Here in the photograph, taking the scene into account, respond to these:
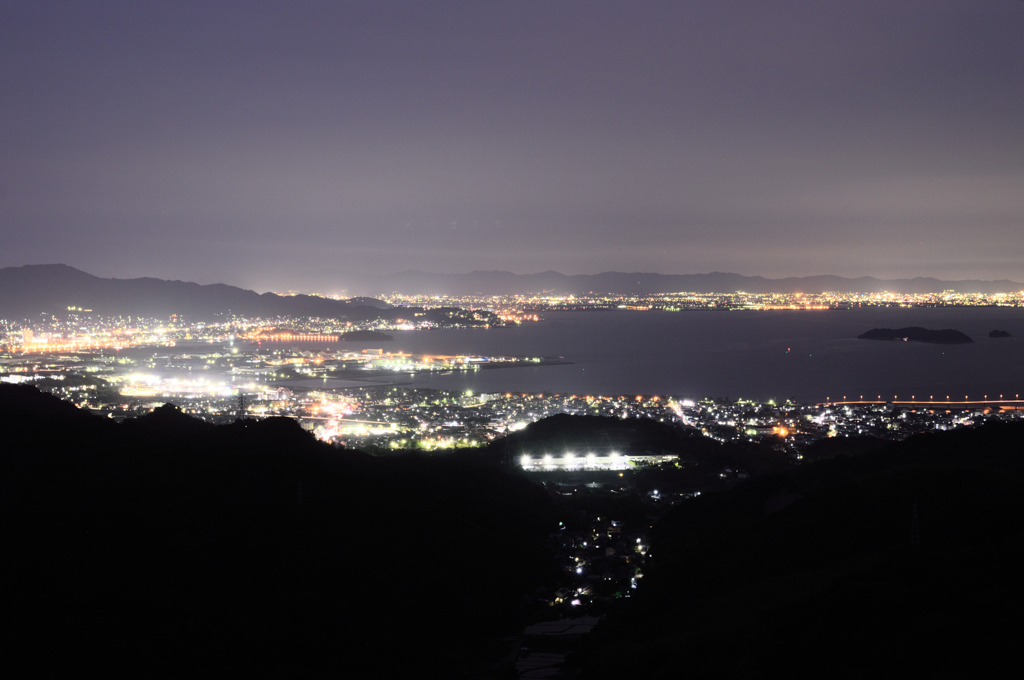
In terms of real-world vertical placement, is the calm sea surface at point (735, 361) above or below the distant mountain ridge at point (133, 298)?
below

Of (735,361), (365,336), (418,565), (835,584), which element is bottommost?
(418,565)

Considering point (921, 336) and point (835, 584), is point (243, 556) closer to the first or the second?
point (835, 584)

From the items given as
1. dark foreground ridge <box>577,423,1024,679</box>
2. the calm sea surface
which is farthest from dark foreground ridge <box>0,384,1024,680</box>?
the calm sea surface

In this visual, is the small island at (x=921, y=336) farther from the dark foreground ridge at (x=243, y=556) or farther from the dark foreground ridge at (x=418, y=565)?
the dark foreground ridge at (x=243, y=556)

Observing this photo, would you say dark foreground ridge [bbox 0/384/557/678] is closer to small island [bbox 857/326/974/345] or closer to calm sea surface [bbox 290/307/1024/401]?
calm sea surface [bbox 290/307/1024/401]

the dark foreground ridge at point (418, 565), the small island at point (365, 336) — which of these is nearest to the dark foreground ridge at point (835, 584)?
the dark foreground ridge at point (418, 565)

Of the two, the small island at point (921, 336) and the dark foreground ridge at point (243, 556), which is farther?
the small island at point (921, 336)

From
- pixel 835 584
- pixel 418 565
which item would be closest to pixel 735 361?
pixel 418 565
